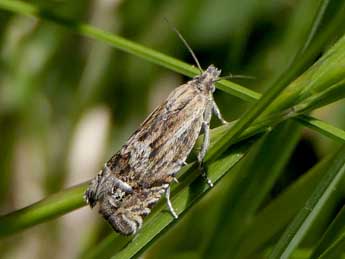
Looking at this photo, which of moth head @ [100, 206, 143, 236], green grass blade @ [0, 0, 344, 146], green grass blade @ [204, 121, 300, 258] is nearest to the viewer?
green grass blade @ [0, 0, 344, 146]

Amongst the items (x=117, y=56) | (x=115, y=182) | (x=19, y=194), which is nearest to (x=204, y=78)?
(x=115, y=182)

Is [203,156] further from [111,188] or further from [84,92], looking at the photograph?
[84,92]

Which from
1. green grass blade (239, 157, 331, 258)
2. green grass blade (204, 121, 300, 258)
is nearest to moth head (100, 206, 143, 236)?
green grass blade (204, 121, 300, 258)

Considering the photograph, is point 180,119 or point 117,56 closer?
point 180,119

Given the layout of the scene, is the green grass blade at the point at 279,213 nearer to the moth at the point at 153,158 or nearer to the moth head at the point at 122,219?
the moth at the point at 153,158

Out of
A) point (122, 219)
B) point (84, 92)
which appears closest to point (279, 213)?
point (122, 219)

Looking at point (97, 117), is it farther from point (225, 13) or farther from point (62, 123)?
point (225, 13)

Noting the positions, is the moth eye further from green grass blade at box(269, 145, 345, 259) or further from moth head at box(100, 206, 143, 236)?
green grass blade at box(269, 145, 345, 259)
